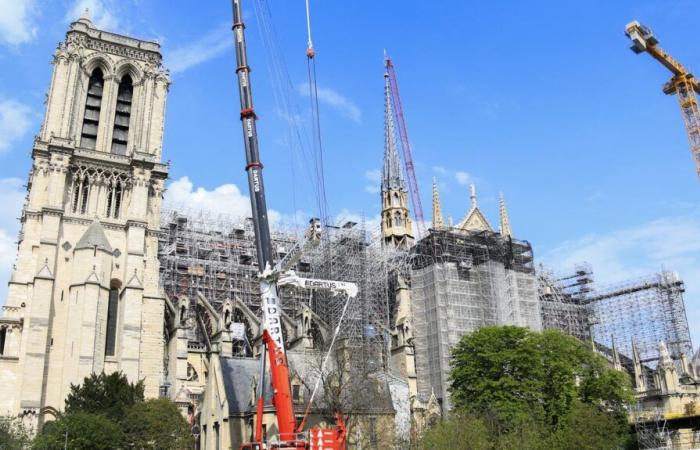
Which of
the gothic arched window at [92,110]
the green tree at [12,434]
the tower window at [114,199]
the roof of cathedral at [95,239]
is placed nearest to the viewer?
the green tree at [12,434]

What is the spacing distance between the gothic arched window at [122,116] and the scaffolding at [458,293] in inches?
1168

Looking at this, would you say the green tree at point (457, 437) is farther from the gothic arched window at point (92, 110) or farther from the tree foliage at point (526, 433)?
the gothic arched window at point (92, 110)

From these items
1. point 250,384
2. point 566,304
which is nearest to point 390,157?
point 566,304

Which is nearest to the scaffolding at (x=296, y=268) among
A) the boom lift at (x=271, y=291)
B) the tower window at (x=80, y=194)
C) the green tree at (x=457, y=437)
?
the tower window at (x=80, y=194)

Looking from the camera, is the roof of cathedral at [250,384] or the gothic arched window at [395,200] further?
the gothic arched window at [395,200]

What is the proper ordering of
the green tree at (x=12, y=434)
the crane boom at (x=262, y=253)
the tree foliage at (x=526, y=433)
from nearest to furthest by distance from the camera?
the crane boom at (x=262, y=253) < the tree foliage at (x=526, y=433) < the green tree at (x=12, y=434)

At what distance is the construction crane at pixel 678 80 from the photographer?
7319 cm

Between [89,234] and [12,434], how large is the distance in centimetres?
1820

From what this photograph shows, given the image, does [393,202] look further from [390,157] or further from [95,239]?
[95,239]

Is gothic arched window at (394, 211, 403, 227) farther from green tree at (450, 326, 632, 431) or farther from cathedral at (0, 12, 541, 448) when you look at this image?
green tree at (450, 326, 632, 431)

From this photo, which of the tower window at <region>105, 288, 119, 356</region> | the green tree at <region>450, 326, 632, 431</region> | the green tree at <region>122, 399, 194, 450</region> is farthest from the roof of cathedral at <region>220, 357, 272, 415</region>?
the green tree at <region>450, 326, 632, 431</region>

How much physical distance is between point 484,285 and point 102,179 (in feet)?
119

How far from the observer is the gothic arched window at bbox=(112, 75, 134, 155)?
203 feet

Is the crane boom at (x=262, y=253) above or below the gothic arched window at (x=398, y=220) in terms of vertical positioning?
below
